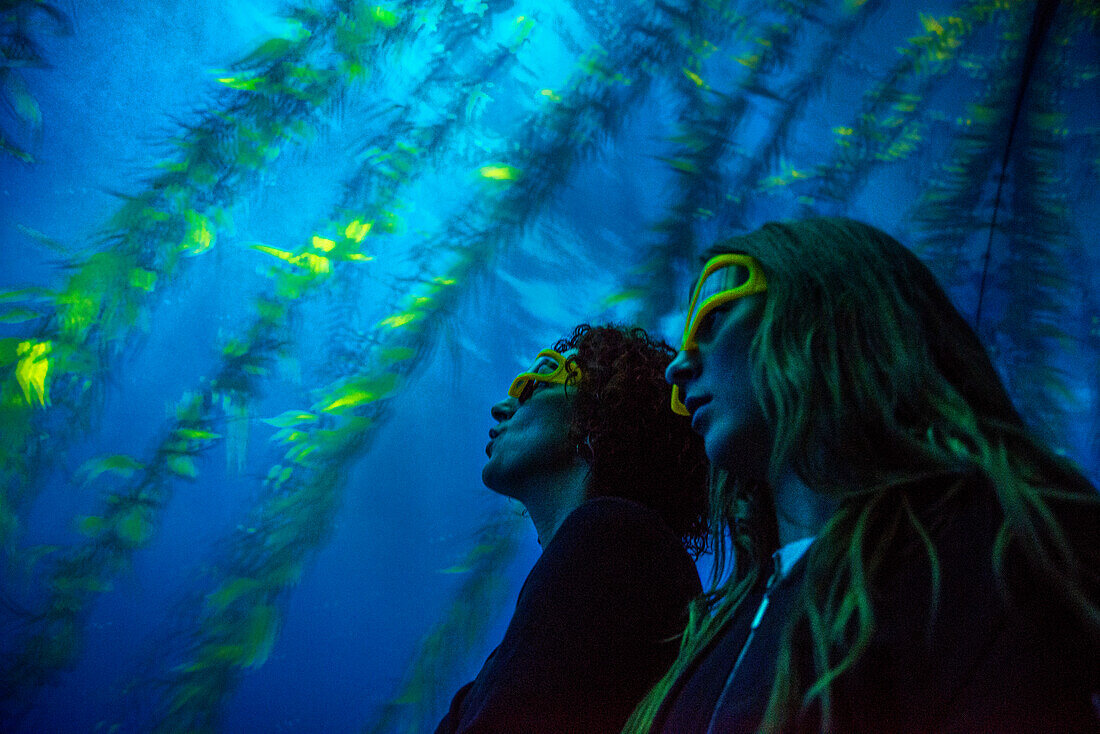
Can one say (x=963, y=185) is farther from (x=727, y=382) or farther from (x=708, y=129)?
(x=727, y=382)

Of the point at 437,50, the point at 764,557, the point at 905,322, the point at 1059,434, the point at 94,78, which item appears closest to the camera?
the point at 905,322

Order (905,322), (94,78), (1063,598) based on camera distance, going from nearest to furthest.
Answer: (1063,598)
(905,322)
(94,78)

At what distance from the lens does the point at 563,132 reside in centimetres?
257

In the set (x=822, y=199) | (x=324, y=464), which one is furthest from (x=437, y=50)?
(x=324, y=464)

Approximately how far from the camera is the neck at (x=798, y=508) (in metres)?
0.96

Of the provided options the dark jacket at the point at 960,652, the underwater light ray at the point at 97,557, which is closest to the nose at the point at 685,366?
the dark jacket at the point at 960,652

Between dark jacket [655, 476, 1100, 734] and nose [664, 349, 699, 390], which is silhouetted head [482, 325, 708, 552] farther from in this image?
dark jacket [655, 476, 1100, 734]

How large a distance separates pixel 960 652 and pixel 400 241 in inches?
93.4

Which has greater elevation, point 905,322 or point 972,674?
point 905,322

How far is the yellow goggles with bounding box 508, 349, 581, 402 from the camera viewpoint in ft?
6.00

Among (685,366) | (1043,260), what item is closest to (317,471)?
(685,366)

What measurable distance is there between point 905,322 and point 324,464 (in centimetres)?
241

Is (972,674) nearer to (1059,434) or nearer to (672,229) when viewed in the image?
(1059,434)

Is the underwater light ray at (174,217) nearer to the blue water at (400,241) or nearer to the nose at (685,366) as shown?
the blue water at (400,241)
